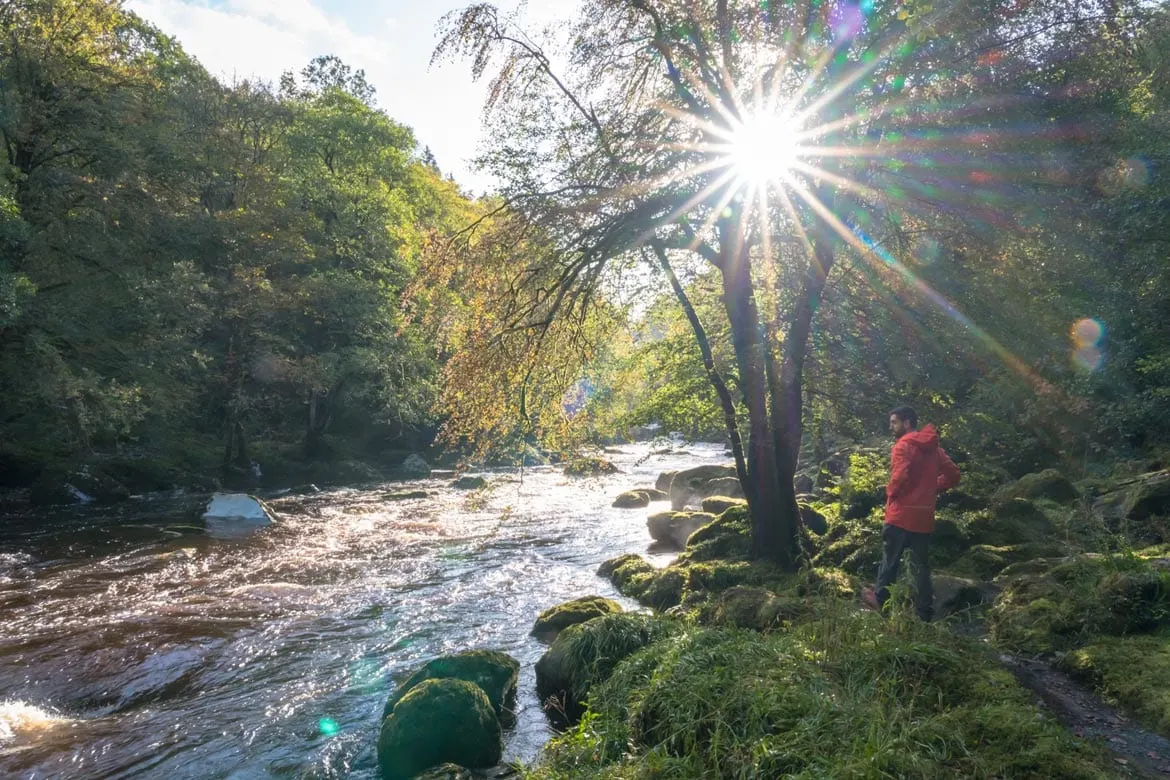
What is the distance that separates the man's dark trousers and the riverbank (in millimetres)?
348

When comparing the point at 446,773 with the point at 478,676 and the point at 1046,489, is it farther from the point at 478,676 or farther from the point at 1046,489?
the point at 1046,489

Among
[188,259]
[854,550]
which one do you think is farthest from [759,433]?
[188,259]

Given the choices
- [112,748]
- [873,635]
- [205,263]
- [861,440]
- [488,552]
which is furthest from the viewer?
[205,263]

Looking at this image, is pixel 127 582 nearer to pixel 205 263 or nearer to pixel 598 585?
pixel 598 585

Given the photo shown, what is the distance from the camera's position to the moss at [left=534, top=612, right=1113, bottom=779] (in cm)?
407

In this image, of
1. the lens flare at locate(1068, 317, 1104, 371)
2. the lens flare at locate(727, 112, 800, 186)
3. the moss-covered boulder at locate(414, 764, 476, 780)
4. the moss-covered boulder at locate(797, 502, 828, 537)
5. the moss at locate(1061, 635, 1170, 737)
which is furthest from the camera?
the lens flare at locate(1068, 317, 1104, 371)

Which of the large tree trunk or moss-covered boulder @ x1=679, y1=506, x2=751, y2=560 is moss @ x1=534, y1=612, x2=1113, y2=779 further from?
moss-covered boulder @ x1=679, y1=506, x2=751, y2=560

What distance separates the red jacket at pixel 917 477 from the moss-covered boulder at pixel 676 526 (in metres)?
7.74

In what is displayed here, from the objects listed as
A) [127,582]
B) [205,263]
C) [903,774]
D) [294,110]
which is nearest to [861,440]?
[903,774]

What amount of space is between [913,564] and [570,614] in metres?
A: 4.55

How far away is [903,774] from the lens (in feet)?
12.6

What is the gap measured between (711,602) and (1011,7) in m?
8.11

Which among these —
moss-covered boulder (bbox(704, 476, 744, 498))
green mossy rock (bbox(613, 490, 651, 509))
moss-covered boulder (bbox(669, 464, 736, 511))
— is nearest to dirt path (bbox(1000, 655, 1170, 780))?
moss-covered boulder (bbox(704, 476, 744, 498))

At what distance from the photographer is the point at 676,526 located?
52.2 feet
